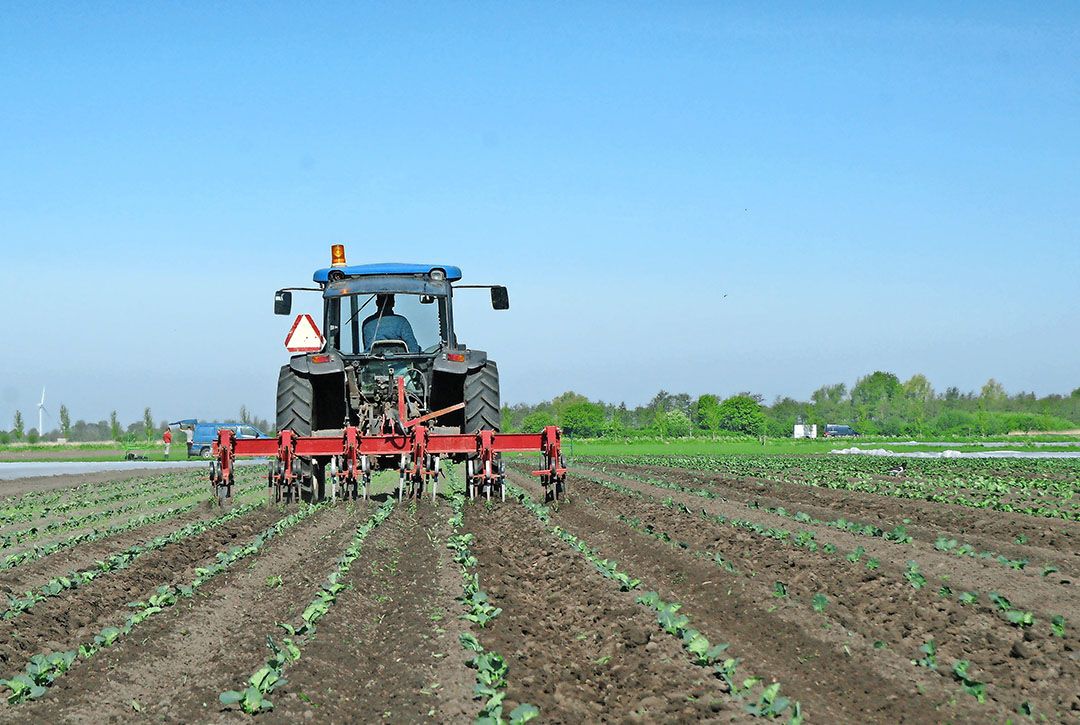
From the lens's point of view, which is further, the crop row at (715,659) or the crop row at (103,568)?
the crop row at (103,568)

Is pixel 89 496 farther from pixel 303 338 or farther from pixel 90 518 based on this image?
pixel 303 338

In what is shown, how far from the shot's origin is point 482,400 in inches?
568

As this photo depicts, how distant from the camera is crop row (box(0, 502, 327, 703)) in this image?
19.2ft

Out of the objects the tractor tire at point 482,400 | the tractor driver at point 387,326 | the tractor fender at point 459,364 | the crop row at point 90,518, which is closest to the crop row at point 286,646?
the tractor fender at point 459,364

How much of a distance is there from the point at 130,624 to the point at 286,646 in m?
1.41

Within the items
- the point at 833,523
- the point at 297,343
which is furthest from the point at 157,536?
the point at 833,523

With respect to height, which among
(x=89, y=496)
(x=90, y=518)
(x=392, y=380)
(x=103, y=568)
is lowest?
(x=103, y=568)

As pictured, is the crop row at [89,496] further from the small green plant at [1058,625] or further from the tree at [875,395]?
the tree at [875,395]

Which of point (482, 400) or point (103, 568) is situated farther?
point (482, 400)

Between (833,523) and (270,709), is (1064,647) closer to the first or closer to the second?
(270,709)

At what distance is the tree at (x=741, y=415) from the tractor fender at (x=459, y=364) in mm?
73561

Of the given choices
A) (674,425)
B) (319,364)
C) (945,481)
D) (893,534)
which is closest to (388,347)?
(319,364)

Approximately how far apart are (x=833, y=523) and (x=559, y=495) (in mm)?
3960

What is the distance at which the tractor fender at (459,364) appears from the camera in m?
14.0
